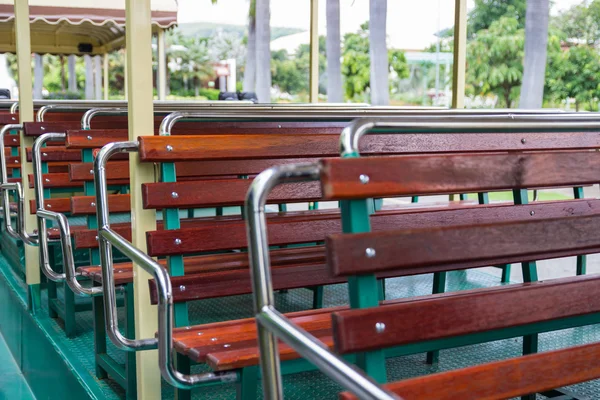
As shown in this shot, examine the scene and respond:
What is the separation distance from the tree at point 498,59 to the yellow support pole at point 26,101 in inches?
687

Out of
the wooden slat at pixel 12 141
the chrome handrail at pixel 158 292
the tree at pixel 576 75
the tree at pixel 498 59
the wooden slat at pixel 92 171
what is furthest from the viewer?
the tree at pixel 498 59

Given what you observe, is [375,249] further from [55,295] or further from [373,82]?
[373,82]

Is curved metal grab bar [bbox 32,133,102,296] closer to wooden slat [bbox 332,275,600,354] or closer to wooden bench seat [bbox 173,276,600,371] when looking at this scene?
wooden bench seat [bbox 173,276,600,371]

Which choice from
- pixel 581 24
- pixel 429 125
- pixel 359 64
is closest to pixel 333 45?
pixel 581 24

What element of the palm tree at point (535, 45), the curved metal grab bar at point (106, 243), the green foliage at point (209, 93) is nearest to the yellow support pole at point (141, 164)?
the curved metal grab bar at point (106, 243)

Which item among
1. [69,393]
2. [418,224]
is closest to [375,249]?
[418,224]

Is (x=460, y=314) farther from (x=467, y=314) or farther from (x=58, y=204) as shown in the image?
(x=58, y=204)

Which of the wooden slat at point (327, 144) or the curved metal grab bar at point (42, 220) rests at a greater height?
the wooden slat at point (327, 144)

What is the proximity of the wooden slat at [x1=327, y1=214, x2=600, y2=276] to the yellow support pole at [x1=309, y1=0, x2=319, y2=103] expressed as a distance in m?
4.71

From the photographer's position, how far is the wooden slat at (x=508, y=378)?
130 cm

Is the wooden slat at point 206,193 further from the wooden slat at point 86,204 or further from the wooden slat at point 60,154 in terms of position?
the wooden slat at point 60,154

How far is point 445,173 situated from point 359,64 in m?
29.0

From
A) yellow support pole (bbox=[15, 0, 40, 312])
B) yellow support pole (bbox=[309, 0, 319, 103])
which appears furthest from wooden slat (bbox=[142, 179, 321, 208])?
yellow support pole (bbox=[309, 0, 319, 103])

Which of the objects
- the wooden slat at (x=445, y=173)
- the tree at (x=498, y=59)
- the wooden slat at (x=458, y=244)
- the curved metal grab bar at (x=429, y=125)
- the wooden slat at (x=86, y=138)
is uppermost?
the tree at (x=498, y=59)
